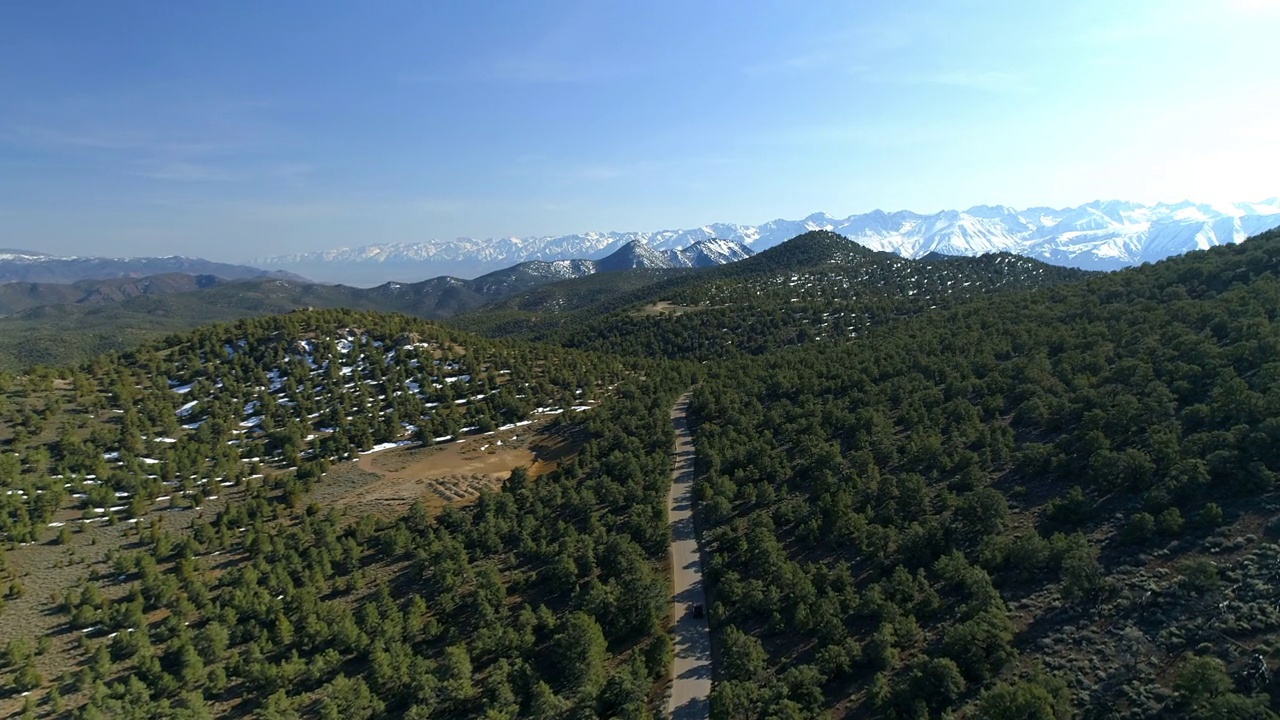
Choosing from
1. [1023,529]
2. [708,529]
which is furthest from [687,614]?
[1023,529]

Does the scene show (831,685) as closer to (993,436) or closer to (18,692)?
(993,436)

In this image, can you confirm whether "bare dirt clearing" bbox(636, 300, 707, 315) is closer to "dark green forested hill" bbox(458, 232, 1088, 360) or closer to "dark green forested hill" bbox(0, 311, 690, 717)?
"dark green forested hill" bbox(458, 232, 1088, 360)

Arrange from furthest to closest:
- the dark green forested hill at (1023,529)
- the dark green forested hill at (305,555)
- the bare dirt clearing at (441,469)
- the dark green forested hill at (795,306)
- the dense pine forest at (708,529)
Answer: the dark green forested hill at (795,306) → the bare dirt clearing at (441,469) → the dark green forested hill at (305,555) → the dense pine forest at (708,529) → the dark green forested hill at (1023,529)

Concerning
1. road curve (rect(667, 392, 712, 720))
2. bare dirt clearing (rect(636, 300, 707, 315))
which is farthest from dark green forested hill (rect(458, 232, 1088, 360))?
road curve (rect(667, 392, 712, 720))

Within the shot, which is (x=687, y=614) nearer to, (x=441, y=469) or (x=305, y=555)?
(x=305, y=555)


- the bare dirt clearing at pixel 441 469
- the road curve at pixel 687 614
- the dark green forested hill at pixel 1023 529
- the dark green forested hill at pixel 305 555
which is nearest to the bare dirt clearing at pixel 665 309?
the dark green forested hill at pixel 305 555

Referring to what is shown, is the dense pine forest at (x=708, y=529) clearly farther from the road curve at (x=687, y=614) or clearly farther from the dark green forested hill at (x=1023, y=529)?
the road curve at (x=687, y=614)
